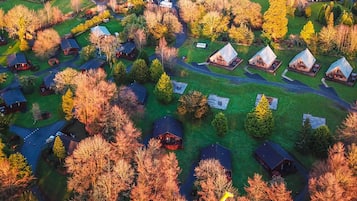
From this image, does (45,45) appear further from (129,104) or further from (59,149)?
(59,149)

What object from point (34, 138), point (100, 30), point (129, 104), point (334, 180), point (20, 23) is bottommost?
point (34, 138)

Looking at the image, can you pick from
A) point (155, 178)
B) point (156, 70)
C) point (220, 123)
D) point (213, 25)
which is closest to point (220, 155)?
point (220, 123)

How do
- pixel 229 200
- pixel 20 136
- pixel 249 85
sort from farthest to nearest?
pixel 249 85 → pixel 20 136 → pixel 229 200

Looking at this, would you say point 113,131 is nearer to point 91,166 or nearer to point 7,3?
point 91,166

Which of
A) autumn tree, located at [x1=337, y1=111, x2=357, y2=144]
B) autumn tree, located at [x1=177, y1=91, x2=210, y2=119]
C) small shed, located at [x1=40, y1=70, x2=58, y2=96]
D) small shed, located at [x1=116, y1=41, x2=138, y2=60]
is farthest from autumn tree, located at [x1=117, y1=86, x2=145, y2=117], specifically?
autumn tree, located at [x1=337, y1=111, x2=357, y2=144]

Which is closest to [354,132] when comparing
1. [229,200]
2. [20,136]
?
[229,200]

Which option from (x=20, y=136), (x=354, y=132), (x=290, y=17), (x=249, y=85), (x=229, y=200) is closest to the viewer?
(x=229, y=200)
